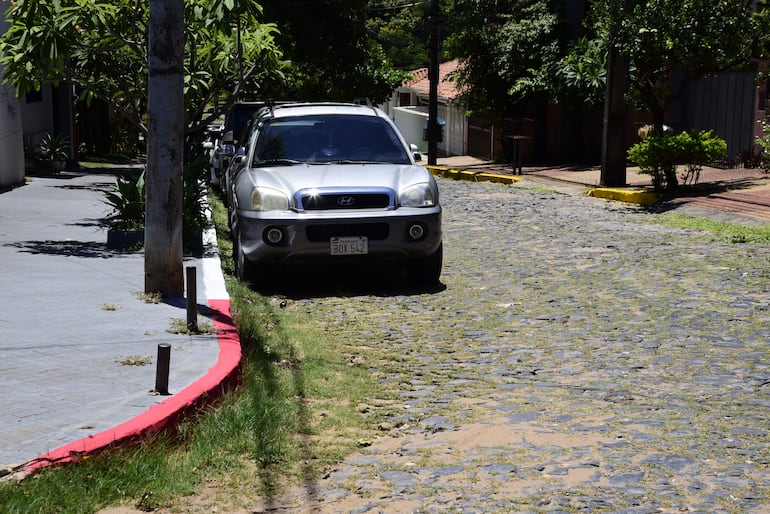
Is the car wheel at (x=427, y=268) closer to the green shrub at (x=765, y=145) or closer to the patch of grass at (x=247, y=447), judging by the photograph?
the patch of grass at (x=247, y=447)

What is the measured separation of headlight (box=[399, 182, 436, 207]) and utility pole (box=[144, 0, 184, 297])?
249 cm

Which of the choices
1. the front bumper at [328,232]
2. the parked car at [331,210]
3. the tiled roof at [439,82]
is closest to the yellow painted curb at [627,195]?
the parked car at [331,210]

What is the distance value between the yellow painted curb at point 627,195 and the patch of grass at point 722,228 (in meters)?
2.27

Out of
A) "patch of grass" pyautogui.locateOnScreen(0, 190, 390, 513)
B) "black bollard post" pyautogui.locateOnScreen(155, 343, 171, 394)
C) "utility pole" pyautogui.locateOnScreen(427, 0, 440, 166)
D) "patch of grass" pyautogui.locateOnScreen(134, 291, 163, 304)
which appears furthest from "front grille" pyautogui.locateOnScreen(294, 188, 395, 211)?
"utility pole" pyautogui.locateOnScreen(427, 0, 440, 166)

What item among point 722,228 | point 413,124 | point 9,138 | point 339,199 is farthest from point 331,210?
point 413,124

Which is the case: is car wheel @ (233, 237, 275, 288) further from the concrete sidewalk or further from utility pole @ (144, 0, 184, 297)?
utility pole @ (144, 0, 184, 297)

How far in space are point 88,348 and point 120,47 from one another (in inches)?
294

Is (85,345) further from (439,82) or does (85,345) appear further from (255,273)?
(439,82)

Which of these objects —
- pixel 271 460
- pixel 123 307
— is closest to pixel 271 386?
pixel 271 460

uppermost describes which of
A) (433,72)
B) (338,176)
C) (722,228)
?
(433,72)

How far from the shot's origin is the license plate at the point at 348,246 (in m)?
11.0

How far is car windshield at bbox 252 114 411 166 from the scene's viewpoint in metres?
12.2

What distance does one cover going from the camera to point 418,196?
37.3 feet

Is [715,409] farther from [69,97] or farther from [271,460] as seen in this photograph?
[69,97]
